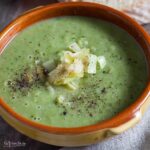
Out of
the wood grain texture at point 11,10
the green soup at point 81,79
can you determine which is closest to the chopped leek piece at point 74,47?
the green soup at point 81,79

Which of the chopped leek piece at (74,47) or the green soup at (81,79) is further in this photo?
the chopped leek piece at (74,47)

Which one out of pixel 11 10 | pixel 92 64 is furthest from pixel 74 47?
pixel 11 10

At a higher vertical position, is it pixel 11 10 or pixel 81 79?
pixel 11 10

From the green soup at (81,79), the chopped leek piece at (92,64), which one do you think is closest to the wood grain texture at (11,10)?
the green soup at (81,79)

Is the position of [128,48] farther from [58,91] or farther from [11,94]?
[11,94]

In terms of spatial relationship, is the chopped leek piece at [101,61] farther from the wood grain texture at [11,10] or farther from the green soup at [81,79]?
the wood grain texture at [11,10]

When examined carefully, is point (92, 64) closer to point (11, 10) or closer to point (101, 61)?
point (101, 61)

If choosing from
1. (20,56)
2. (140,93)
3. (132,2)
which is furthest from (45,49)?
(132,2)

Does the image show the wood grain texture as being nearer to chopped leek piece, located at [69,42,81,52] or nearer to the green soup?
the green soup

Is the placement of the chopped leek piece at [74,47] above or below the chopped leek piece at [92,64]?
above
